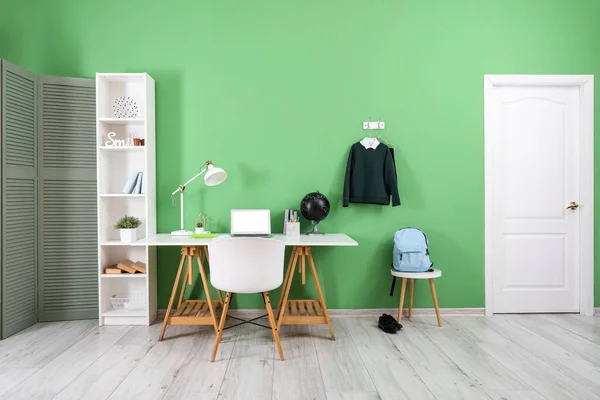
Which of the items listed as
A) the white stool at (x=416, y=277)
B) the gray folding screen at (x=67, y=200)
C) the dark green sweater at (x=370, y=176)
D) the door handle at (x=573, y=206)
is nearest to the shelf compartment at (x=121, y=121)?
the gray folding screen at (x=67, y=200)

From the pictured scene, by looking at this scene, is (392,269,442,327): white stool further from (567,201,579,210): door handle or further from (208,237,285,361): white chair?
(567,201,579,210): door handle

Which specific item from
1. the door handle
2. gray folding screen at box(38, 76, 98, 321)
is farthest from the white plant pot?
the door handle

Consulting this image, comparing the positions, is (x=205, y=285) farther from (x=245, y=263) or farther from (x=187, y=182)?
(x=187, y=182)

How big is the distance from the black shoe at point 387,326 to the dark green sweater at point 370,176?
96 centimetres

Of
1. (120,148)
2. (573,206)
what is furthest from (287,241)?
(573,206)

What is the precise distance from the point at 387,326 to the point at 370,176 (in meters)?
1.22

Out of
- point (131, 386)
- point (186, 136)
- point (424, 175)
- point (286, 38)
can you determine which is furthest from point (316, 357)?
point (286, 38)

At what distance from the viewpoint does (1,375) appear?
2.34 meters

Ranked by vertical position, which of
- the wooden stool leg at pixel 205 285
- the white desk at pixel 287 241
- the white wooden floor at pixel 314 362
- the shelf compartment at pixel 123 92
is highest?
the shelf compartment at pixel 123 92

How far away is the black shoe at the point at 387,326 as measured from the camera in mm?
3076

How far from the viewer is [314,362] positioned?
2.55 meters

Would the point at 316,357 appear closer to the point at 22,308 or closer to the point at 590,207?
the point at 22,308

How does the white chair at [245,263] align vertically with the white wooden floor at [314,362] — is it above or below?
above

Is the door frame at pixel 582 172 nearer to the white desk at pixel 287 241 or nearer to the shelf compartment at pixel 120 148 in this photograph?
the white desk at pixel 287 241
